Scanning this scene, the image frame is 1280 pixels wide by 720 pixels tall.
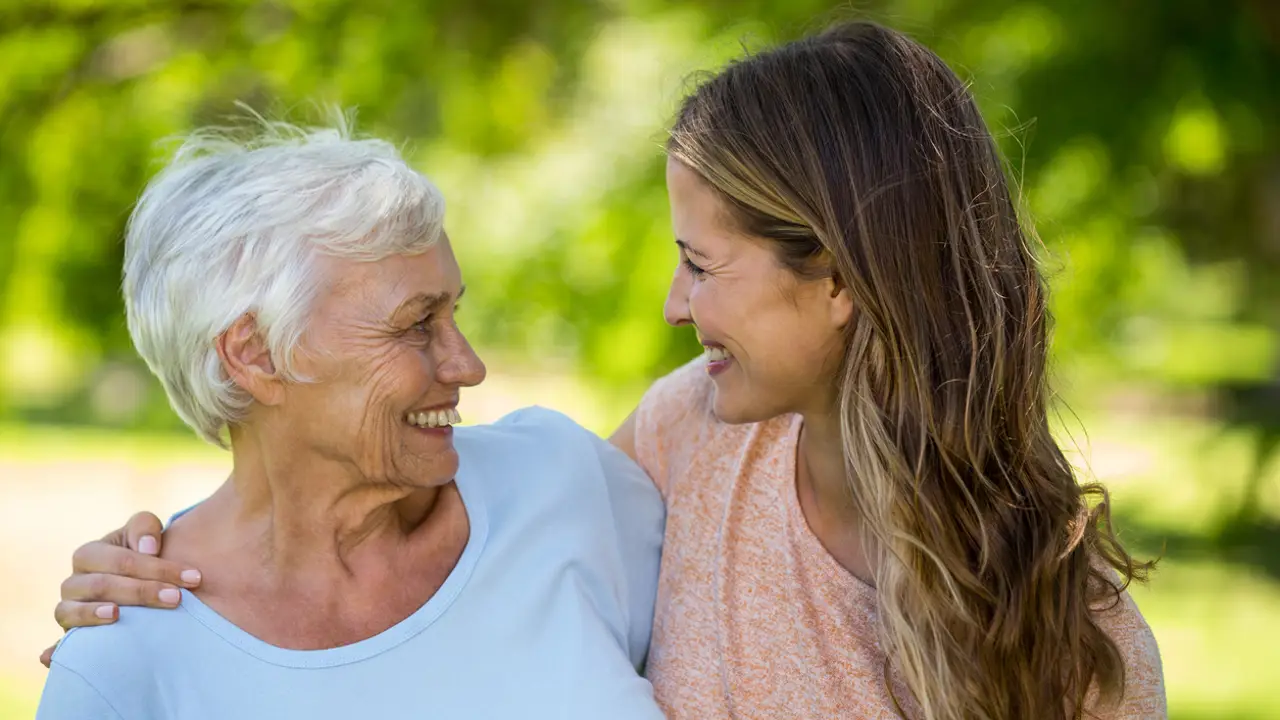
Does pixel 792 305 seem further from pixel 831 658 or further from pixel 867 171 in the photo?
pixel 831 658

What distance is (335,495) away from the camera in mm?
2129

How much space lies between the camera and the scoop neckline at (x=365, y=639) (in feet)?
6.41

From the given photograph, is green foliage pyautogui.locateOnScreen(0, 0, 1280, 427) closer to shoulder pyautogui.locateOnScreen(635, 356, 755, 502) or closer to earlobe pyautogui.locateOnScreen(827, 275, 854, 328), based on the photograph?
shoulder pyautogui.locateOnScreen(635, 356, 755, 502)

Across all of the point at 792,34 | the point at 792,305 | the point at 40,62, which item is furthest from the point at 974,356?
the point at 40,62

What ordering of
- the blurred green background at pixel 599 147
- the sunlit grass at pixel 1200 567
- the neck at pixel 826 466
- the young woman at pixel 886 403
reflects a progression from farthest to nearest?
the sunlit grass at pixel 1200 567 → the blurred green background at pixel 599 147 → the neck at pixel 826 466 → the young woman at pixel 886 403

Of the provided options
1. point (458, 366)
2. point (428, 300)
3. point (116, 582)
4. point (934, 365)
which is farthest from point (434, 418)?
point (934, 365)

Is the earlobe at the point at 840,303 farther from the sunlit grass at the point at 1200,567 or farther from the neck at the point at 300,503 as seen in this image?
the sunlit grass at the point at 1200,567

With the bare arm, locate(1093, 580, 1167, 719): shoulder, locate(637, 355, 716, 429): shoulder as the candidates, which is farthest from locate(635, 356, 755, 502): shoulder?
the bare arm

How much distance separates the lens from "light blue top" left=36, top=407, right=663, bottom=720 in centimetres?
190

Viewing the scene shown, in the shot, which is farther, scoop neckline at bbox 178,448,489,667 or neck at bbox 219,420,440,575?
neck at bbox 219,420,440,575

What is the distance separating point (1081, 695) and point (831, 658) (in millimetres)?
378

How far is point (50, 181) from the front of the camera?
14.7 ft

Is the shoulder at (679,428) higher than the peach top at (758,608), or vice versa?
the shoulder at (679,428)

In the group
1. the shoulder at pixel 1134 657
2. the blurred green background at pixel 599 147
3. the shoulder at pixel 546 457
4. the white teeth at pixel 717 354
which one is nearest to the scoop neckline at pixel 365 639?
the shoulder at pixel 546 457
